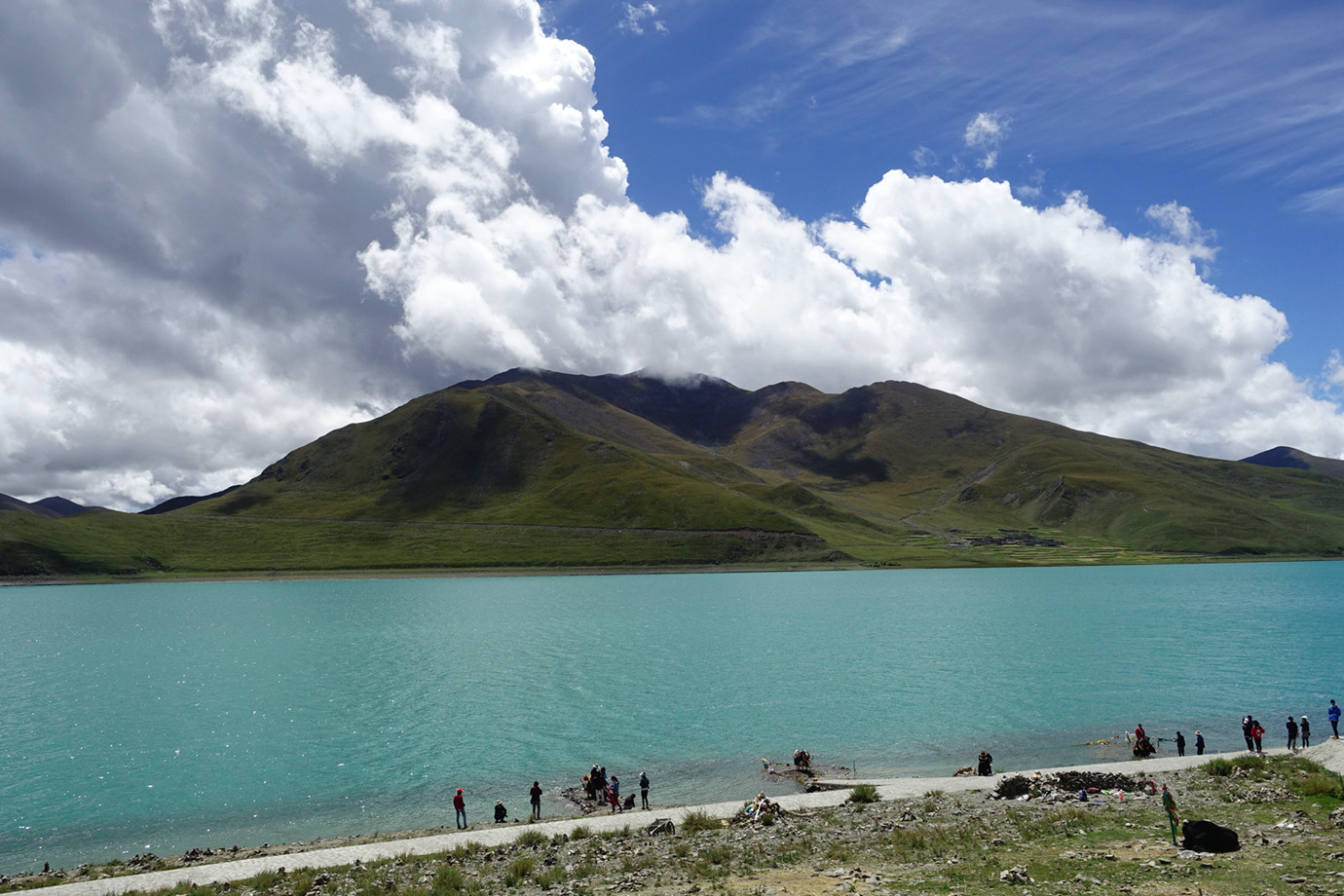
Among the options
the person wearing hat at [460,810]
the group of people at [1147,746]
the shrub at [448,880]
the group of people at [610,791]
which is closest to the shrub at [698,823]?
the group of people at [610,791]

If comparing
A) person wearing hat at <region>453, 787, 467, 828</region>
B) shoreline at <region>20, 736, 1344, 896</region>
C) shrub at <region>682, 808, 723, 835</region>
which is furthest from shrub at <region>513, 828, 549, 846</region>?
person wearing hat at <region>453, 787, 467, 828</region>

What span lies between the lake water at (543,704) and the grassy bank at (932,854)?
11.8 m

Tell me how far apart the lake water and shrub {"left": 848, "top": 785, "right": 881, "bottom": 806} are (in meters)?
8.46

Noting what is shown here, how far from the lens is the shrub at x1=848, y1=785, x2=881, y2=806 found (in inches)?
1501

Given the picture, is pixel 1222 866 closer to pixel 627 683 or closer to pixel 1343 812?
pixel 1343 812

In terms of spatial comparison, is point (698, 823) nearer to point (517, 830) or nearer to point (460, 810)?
point (517, 830)

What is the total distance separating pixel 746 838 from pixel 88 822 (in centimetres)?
3770

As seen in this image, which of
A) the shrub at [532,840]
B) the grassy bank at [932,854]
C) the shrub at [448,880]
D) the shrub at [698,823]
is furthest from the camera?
the shrub at [698,823]

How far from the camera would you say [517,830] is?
3559 cm

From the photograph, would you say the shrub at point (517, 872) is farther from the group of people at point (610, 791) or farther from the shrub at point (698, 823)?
the group of people at point (610, 791)

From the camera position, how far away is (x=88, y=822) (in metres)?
42.2

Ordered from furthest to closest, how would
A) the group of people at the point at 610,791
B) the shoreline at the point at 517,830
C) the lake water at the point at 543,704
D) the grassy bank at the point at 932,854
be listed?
the lake water at the point at 543,704, the group of people at the point at 610,791, the shoreline at the point at 517,830, the grassy bank at the point at 932,854

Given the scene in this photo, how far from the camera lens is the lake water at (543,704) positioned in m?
46.0

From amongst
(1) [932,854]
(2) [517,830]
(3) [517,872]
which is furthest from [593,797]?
(1) [932,854]
